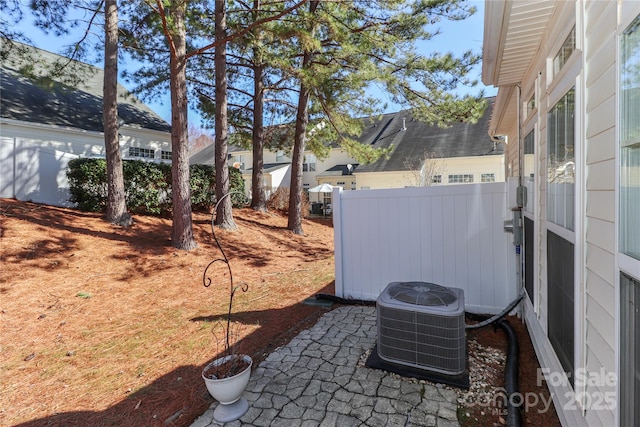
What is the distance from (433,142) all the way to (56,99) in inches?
686

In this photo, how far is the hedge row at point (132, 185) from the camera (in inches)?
311

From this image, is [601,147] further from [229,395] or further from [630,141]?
[229,395]

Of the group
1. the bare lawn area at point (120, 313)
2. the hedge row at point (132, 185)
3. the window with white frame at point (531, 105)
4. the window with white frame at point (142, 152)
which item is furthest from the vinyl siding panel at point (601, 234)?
the window with white frame at point (142, 152)

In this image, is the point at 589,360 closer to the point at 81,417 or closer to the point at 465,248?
the point at 465,248

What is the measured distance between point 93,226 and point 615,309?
27.9ft

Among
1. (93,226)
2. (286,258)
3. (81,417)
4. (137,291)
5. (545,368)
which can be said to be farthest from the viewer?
(286,258)

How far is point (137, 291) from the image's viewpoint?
203 inches

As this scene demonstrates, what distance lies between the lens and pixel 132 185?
834 cm

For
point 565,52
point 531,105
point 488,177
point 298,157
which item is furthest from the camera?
point 488,177

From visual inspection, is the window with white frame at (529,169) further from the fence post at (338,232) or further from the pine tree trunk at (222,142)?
the pine tree trunk at (222,142)

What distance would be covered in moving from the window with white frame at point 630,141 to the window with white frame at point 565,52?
2.75 ft

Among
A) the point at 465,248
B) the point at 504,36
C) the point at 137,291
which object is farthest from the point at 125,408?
the point at 504,36

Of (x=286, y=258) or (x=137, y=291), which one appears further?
(x=286, y=258)

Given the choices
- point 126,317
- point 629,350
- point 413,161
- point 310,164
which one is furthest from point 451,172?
point 629,350
